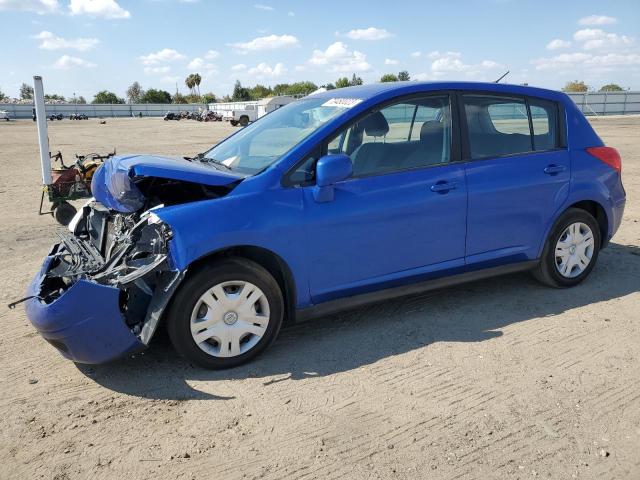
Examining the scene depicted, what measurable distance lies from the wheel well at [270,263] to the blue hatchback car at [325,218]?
1 cm

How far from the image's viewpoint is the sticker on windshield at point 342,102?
4.08m

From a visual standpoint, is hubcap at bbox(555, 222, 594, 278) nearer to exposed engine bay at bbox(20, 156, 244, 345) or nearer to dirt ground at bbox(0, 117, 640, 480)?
dirt ground at bbox(0, 117, 640, 480)

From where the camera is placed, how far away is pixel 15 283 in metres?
5.37

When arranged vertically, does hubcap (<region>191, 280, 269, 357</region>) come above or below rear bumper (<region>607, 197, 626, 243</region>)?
below

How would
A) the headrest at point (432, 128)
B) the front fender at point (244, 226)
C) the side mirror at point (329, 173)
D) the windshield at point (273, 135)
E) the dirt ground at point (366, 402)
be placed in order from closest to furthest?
the dirt ground at point (366, 402), the front fender at point (244, 226), the side mirror at point (329, 173), the windshield at point (273, 135), the headrest at point (432, 128)

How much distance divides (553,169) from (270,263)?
267 centimetres

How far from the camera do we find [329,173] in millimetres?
3643

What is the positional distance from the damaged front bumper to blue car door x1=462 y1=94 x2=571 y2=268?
2.44 m

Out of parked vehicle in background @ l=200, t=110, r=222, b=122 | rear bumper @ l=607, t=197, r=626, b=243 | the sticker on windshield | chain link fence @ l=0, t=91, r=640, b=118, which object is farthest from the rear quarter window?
parked vehicle in background @ l=200, t=110, r=222, b=122

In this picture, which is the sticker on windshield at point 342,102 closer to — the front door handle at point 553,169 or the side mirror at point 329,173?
the side mirror at point 329,173

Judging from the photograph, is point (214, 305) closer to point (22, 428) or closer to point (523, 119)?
point (22, 428)

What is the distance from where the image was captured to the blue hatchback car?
11.3 ft

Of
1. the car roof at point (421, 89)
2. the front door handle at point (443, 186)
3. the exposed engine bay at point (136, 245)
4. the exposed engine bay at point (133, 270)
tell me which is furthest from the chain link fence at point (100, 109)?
the front door handle at point (443, 186)

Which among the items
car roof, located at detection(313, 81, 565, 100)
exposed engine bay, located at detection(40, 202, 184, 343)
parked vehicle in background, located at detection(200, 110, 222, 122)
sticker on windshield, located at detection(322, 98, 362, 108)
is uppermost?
parked vehicle in background, located at detection(200, 110, 222, 122)
